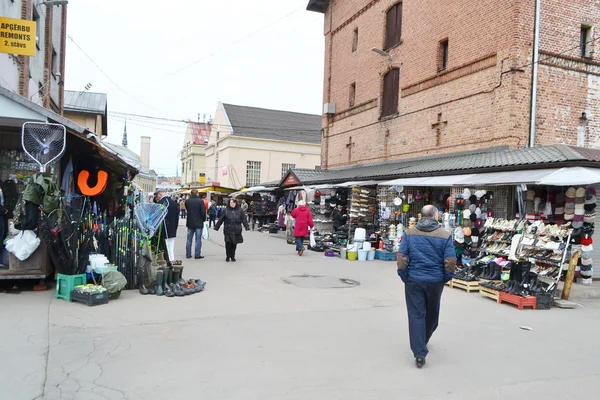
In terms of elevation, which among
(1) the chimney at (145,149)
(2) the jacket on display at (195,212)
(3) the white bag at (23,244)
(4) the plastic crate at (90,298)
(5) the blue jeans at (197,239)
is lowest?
(4) the plastic crate at (90,298)

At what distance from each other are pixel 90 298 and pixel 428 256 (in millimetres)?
5221

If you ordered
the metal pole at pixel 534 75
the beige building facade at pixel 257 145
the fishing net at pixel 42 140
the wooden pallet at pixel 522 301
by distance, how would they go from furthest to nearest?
the beige building facade at pixel 257 145, the metal pole at pixel 534 75, the wooden pallet at pixel 522 301, the fishing net at pixel 42 140

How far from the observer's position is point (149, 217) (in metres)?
9.30

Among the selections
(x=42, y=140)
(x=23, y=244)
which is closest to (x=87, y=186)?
(x=23, y=244)

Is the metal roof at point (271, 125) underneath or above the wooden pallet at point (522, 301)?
above

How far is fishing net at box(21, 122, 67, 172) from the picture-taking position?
296 inches

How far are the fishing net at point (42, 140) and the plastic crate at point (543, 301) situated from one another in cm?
851

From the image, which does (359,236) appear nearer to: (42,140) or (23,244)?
(23,244)

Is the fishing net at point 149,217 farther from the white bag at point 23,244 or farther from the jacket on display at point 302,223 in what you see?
the jacket on display at point 302,223

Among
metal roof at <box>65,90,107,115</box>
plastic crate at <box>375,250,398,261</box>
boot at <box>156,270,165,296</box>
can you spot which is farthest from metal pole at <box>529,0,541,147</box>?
metal roof at <box>65,90,107,115</box>

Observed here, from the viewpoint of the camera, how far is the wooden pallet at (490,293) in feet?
29.2

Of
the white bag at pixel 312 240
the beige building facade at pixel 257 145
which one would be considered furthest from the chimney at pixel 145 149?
the white bag at pixel 312 240

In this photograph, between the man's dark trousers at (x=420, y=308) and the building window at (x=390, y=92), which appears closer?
the man's dark trousers at (x=420, y=308)

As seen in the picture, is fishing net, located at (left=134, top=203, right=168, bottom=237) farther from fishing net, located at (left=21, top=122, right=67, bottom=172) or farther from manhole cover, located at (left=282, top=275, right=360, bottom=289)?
manhole cover, located at (left=282, top=275, right=360, bottom=289)
